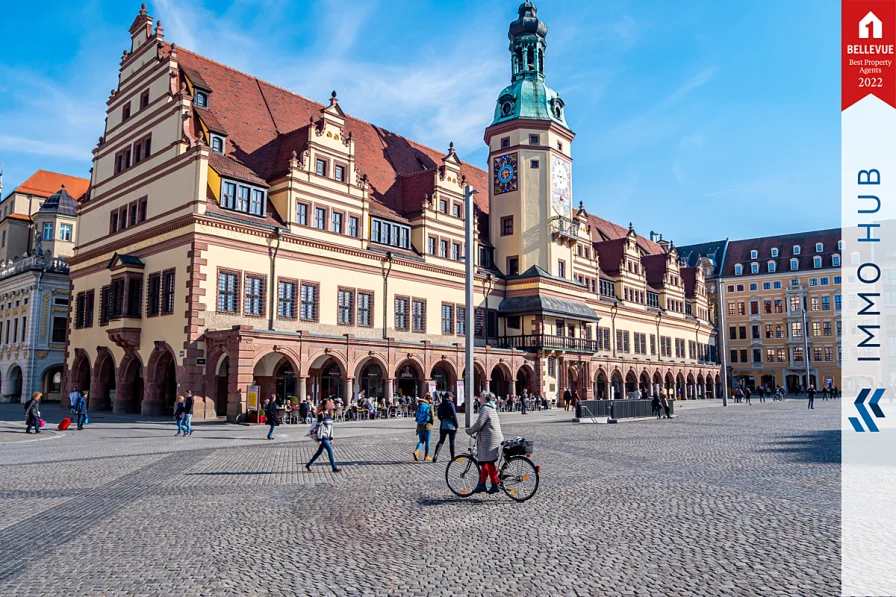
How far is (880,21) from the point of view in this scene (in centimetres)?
1795

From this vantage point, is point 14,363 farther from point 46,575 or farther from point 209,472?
point 46,575

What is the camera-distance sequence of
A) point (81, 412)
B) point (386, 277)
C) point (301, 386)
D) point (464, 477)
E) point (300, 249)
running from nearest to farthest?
point (464, 477), point (81, 412), point (301, 386), point (300, 249), point (386, 277)

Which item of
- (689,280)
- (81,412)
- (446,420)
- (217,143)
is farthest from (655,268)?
(446,420)

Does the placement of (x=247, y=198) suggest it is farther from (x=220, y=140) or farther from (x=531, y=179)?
(x=531, y=179)

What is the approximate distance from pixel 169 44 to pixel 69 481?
1218 inches

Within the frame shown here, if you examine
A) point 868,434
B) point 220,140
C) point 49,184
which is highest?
point 49,184

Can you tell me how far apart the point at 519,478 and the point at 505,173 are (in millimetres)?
43995

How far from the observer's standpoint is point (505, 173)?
177 ft

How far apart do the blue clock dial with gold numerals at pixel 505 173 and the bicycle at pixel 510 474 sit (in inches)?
1685

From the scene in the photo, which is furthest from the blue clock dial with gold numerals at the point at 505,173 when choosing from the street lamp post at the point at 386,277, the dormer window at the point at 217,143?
the dormer window at the point at 217,143

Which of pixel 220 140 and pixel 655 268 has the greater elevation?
pixel 220 140

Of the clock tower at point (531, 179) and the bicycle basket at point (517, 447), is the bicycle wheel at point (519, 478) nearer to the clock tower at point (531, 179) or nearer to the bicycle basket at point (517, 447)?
the bicycle basket at point (517, 447)

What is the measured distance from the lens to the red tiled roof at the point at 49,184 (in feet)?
243

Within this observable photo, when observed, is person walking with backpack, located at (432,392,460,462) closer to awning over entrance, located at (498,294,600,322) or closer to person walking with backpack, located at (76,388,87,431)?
person walking with backpack, located at (76,388,87,431)
